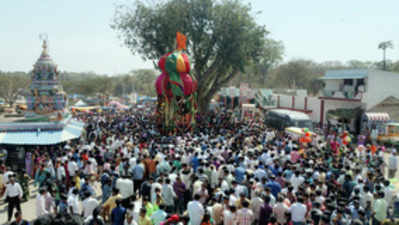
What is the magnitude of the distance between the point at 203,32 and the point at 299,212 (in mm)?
21609

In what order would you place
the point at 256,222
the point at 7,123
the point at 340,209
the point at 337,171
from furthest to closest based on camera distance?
the point at 7,123 → the point at 337,171 → the point at 256,222 → the point at 340,209

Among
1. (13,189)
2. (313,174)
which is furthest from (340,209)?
(13,189)

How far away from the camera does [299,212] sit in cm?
637

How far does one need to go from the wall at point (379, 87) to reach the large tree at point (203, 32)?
8616 millimetres

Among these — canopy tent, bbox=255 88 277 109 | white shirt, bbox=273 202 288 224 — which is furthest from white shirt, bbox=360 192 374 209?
canopy tent, bbox=255 88 277 109

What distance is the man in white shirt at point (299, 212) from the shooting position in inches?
251

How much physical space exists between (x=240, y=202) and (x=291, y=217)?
1.03m

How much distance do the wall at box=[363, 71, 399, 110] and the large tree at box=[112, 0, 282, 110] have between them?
862 cm

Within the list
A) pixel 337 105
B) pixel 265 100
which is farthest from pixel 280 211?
pixel 265 100

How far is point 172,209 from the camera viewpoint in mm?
7898

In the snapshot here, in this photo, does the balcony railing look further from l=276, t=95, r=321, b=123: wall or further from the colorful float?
the colorful float

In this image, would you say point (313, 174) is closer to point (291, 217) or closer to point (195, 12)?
point (291, 217)

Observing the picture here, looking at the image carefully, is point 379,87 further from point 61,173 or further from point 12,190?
point 12,190

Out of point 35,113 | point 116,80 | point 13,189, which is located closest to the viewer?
point 13,189
